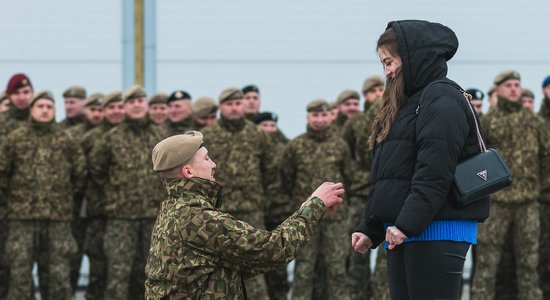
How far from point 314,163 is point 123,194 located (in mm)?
1661

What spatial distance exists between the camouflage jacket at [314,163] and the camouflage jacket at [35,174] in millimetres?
1971

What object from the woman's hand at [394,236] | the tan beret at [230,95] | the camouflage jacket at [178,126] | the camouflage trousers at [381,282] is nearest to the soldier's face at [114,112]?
the camouflage jacket at [178,126]

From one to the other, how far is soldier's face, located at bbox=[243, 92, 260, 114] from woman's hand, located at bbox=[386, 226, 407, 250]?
23.4 feet

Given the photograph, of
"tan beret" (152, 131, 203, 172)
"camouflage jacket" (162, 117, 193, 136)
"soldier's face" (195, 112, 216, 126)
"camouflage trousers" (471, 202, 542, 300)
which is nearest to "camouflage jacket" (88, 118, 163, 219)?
"camouflage jacket" (162, 117, 193, 136)

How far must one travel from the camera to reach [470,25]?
44.7 feet

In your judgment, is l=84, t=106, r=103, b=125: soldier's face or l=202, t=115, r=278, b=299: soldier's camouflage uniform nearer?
l=202, t=115, r=278, b=299: soldier's camouflage uniform

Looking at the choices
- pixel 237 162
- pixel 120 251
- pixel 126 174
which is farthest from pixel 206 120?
pixel 120 251

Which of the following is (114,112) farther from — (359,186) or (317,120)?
(359,186)

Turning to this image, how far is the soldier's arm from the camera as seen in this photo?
15.9 ft

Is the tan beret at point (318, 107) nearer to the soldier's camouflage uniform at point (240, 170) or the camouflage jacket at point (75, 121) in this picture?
the soldier's camouflage uniform at point (240, 170)

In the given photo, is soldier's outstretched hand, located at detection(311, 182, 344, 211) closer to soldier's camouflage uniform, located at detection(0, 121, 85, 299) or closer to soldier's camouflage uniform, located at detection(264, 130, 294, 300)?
soldier's camouflage uniform, located at detection(0, 121, 85, 299)

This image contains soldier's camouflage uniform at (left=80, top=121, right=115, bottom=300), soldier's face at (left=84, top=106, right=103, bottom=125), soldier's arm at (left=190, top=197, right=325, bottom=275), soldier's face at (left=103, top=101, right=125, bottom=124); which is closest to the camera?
soldier's arm at (left=190, top=197, right=325, bottom=275)

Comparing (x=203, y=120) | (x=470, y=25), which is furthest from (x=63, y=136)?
(x=470, y=25)

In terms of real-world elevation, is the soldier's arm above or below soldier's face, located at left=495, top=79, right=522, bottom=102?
below
